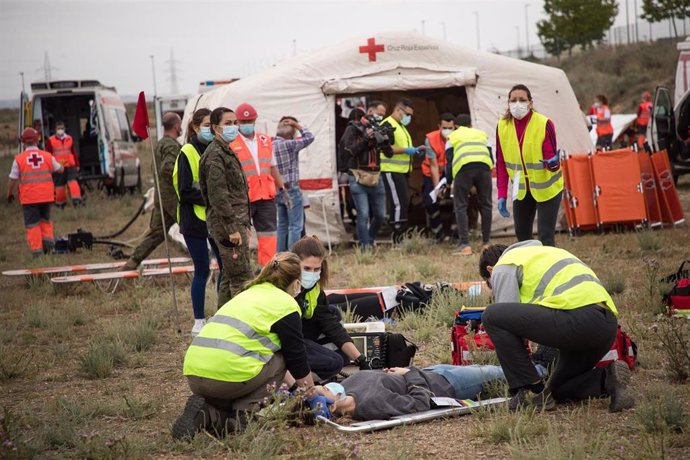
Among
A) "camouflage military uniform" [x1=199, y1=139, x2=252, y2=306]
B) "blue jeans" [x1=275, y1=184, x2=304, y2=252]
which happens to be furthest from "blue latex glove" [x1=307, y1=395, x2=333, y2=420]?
"blue jeans" [x1=275, y1=184, x2=304, y2=252]

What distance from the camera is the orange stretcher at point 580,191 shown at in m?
12.9

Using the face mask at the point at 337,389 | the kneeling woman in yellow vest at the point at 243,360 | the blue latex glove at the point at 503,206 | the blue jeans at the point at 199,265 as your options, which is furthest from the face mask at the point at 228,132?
the face mask at the point at 337,389

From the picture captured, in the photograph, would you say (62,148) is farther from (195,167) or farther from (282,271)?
(282,271)

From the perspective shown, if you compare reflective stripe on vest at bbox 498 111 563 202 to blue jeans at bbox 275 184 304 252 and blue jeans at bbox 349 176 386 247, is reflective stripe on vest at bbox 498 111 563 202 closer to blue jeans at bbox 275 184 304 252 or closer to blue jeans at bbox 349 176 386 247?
blue jeans at bbox 275 184 304 252

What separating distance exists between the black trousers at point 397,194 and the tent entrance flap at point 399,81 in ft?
4.15

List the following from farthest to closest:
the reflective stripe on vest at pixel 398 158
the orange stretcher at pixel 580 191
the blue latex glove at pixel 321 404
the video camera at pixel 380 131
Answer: the orange stretcher at pixel 580 191, the reflective stripe on vest at pixel 398 158, the video camera at pixel 380 131, the blue latex glove at pixel 321 404

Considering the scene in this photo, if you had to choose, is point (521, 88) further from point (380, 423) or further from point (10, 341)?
point (10, 341)

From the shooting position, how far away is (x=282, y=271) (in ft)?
18.1

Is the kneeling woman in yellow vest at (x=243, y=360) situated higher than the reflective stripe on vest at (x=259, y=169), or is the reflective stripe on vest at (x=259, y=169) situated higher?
the reflective stripe on vest at (x=259, y=169)

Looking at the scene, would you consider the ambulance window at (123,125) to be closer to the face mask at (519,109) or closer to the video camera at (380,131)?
the video camera at (380,131)

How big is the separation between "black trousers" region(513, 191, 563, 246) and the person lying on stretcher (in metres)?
2.53

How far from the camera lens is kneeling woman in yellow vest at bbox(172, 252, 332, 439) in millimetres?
5285

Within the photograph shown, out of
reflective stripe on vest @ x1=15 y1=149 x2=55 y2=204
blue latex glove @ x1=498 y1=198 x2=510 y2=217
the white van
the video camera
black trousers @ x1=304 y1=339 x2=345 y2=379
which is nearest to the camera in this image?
black trousers @ x1=304 y1=339 x2=345 y2=379

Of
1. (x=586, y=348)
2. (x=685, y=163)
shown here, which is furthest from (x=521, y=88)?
(x=685, y=163)
